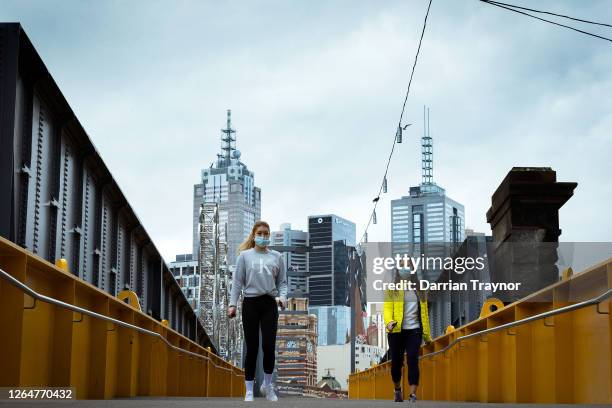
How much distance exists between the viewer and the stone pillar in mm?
12125

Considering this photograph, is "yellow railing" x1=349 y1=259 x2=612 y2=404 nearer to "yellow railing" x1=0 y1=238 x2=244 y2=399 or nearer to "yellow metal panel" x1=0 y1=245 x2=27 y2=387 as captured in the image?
"yellow railing" x1=0 y1=238 x2=244 y2=399

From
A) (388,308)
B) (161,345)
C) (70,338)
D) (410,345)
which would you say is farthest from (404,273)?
(70,338)

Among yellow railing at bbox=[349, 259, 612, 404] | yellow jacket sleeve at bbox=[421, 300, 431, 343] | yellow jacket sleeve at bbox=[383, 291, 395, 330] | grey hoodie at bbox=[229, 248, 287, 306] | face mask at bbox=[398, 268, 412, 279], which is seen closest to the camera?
yellow railing at bbox=[349, 259, 612, 404]

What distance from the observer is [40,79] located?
11.0 m

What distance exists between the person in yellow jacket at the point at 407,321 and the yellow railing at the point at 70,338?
2493 mm

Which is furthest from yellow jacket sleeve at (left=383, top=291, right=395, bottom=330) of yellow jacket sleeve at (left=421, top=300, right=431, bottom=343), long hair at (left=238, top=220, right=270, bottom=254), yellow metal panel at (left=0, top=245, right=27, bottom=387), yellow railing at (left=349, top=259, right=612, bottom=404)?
yellow metal panel at (left=0, top=245, right=27, bottom=387)

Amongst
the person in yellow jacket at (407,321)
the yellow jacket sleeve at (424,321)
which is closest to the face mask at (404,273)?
the person in yellow jacket at (407,321)

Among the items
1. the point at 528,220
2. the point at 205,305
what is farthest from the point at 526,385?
the point at 205,305

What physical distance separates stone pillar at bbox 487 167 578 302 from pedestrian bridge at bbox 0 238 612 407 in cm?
101

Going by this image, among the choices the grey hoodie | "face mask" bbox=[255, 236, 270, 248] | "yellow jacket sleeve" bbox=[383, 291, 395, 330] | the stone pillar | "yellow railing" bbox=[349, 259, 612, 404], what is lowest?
"yellow railing" bbox=[349, 259, 612, 404]

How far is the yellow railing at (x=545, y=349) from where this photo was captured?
283 inches

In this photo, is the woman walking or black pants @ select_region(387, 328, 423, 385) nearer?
the woman walking

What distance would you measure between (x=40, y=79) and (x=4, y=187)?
1.74 meters

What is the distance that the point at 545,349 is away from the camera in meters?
8.46
